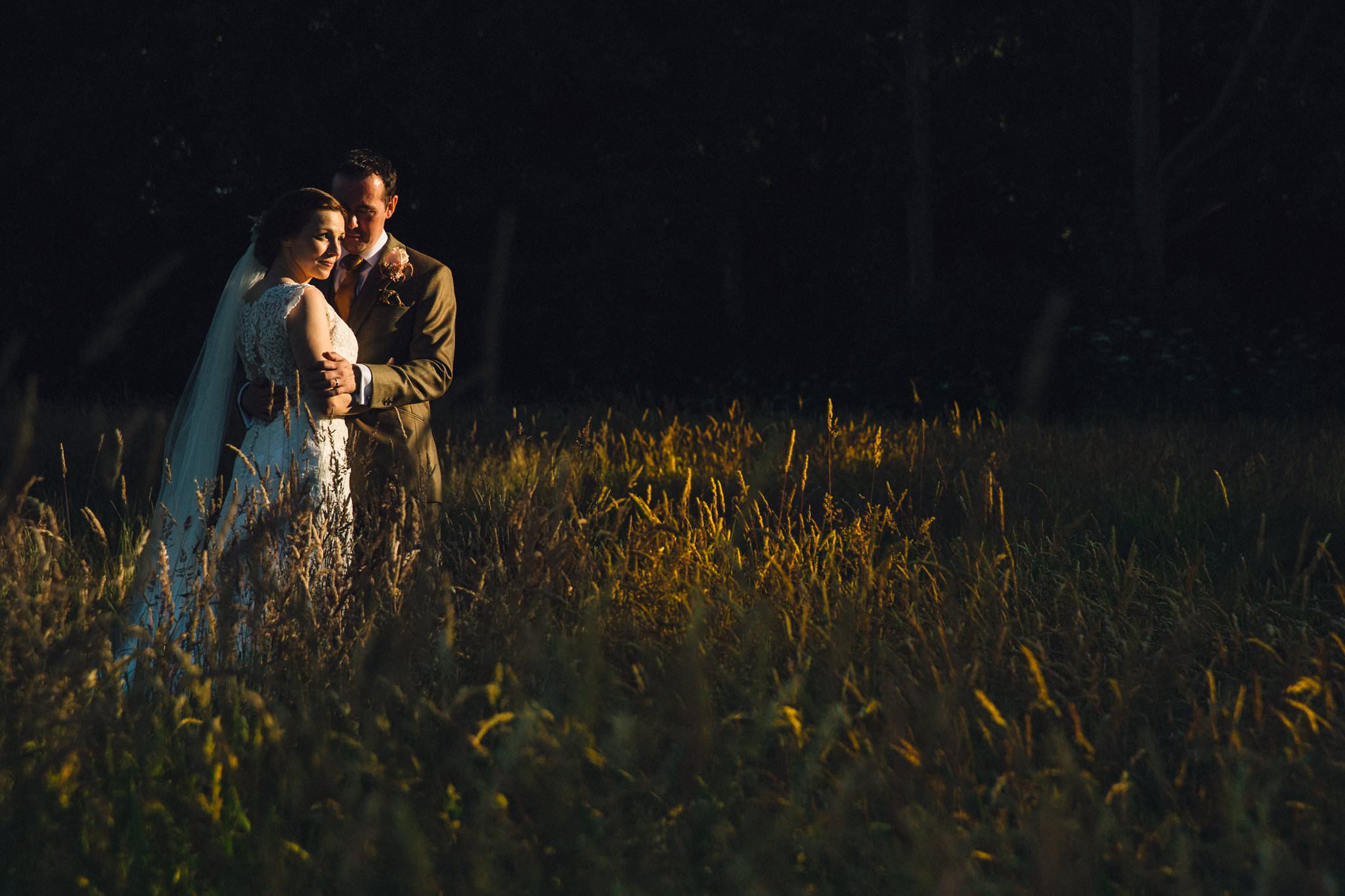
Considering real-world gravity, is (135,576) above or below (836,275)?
below

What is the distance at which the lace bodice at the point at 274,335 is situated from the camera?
161 inches

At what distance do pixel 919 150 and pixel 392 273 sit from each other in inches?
484

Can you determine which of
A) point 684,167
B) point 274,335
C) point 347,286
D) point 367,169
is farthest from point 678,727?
point 684,167

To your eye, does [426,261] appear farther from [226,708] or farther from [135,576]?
[226,708]

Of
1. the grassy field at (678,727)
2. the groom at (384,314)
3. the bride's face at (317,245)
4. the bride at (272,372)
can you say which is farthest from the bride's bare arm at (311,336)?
the grassy field at (678,727)

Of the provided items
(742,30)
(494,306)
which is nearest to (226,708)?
(494,306)

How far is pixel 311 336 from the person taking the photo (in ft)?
13.3

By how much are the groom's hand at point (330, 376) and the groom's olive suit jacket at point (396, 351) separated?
0.28 meters

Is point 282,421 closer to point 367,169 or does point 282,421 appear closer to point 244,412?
point 244,412

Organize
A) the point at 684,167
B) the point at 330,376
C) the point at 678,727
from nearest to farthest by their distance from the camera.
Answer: the point at 678,727 → the point at 330,376 → the point at 684,167

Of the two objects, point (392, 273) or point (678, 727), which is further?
point (392, 273)

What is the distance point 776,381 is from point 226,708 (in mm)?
13759

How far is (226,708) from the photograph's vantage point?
111 inches

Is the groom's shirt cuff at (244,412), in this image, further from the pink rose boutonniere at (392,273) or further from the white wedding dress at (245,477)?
the pink rose boutonniere at (392,273)
